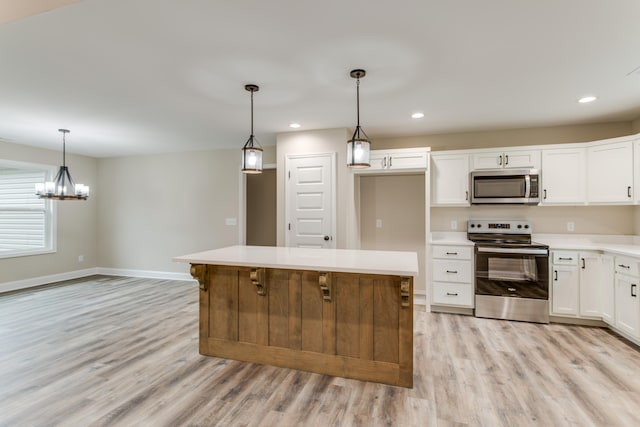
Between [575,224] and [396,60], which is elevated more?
[396,60]

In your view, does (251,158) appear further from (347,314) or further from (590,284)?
(590,284)

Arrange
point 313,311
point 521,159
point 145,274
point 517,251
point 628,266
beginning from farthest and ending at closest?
point 145,274 → point 521,159 → point 517,251 → point 628,266 → point 313,311

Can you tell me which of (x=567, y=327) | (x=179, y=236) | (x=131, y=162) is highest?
(x=131, y=162)

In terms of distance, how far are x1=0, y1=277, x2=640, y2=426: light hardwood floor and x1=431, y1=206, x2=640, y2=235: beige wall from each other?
126 cm

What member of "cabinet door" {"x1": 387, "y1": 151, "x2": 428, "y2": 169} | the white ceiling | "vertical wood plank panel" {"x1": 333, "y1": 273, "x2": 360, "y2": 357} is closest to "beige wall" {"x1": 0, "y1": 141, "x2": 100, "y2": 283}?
the white ceiling

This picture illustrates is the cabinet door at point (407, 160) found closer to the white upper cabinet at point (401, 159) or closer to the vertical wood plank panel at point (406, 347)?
the white upper cabinet at point (401, 159)

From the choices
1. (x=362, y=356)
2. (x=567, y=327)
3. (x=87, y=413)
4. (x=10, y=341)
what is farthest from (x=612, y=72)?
(x=10, y=341)

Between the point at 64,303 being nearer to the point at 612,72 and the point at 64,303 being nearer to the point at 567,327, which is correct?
the point at 567,327

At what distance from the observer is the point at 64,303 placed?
4.48 m

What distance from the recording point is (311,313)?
2.60 metres

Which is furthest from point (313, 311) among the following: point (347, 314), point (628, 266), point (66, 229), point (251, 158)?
point (66, 229)

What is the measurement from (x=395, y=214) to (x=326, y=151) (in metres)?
1.45

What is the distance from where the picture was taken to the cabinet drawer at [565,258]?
362cm

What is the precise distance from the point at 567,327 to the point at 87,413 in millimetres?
4573
